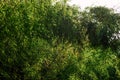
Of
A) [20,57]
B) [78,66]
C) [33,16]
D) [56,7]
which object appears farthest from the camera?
[56,7]

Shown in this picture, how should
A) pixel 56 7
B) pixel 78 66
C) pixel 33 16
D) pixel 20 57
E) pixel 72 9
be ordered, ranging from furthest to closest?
pixel 72 9 → pixel 56 7 → pixel 33 16 → pixel 78 66 → pixel 20 57

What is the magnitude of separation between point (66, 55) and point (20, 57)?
3606 mm

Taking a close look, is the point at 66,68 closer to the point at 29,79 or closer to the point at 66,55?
the point at 66,55

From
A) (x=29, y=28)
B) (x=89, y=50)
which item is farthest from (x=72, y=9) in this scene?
(x=29, y=28)

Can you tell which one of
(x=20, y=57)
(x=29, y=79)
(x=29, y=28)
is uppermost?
(x=29, y=28)

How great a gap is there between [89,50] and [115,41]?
52.3 ft

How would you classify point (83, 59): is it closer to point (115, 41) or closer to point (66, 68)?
point (66, 68)

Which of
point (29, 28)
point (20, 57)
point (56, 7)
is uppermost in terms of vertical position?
point (56, 7)

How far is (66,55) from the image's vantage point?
88.7 feet

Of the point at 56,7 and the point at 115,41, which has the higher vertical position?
the point at 56,7

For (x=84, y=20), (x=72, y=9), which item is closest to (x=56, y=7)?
(x=72, y=9)

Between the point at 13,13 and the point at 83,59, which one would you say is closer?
the point at 13,13

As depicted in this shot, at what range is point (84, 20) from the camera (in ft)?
150

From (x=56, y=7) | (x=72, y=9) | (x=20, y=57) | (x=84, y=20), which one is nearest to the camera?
(x=20, y=57)
